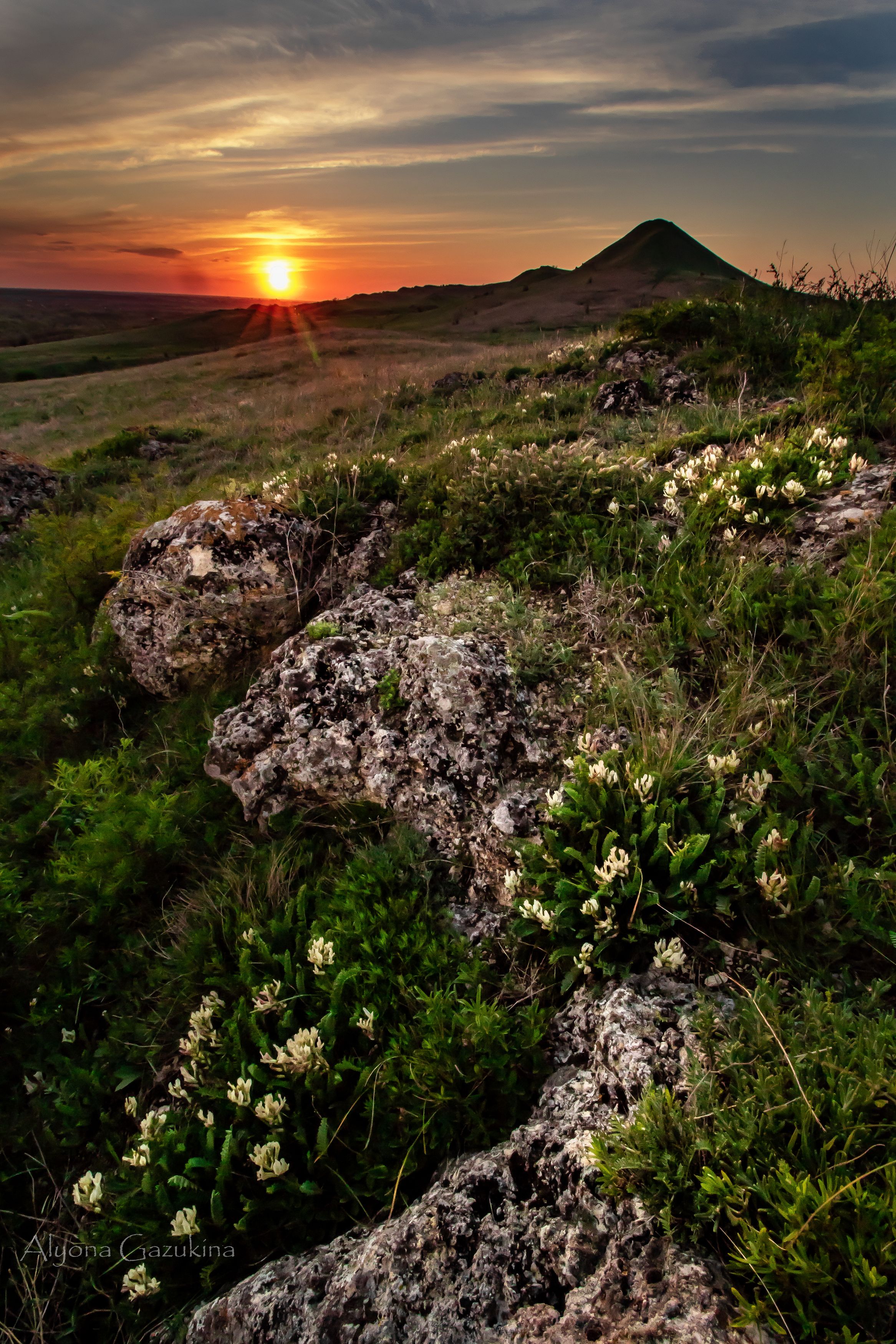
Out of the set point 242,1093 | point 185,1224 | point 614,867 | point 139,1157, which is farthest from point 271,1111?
point 614,867

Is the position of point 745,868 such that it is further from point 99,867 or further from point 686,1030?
point 99,867

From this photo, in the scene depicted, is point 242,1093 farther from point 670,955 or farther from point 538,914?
point 670,955

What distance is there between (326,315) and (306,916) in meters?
92.3

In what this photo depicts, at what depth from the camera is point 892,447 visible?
5.88 m

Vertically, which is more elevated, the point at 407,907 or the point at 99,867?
the point at 407,907

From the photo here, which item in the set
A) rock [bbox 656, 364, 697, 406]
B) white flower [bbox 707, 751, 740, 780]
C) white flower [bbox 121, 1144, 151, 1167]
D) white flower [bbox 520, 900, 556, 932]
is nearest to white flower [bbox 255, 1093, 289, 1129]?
white flower [bbox 121, 1144, 151, 1167]

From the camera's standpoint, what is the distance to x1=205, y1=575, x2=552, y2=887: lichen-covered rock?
13.4ft

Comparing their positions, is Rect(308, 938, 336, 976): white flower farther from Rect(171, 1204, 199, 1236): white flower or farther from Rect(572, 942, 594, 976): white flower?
Rect(572, 942, 594, 976): white flower

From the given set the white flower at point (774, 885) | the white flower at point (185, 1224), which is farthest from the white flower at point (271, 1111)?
the white flower at point (774, 885)

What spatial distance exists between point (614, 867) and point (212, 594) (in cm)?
474

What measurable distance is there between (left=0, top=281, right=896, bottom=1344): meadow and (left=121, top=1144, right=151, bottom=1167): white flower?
0.12ft

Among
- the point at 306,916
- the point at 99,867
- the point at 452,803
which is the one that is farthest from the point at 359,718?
the point at 99,867

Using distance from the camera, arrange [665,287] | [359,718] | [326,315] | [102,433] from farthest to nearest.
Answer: [326,315] → [665,287] → [102,433] → [359,718]

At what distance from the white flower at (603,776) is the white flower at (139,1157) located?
2785mm
